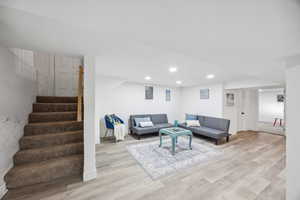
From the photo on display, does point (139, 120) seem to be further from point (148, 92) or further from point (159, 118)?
point (148, 92)

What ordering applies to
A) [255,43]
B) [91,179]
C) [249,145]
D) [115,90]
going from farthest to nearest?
[115,90]
[249,145]
[91,179]
[255,43]

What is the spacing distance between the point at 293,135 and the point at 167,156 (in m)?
2.17

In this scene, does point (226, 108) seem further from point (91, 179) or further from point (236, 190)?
point (91, 179)

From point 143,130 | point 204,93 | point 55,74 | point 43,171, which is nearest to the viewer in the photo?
point 43,171

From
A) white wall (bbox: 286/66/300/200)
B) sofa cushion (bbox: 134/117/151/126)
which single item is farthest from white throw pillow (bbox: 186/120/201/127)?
white wall (bbox: 286/66/300/200)

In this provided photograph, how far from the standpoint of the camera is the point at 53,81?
359 centimetres

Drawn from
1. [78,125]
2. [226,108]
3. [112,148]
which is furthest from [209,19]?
[226,108]

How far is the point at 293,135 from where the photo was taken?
4.40ft

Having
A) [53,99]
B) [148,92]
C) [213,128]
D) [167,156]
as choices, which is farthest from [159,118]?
[53,99]

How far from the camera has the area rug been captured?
2.27m

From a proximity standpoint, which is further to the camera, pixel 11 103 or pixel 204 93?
pixel 204 93

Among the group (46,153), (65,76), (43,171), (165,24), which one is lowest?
(43,171)

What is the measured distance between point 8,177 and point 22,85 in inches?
61.1

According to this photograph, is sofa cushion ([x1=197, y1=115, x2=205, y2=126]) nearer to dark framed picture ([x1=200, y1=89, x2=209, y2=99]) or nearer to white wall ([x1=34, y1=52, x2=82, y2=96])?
dark framed picture ([x1=200, y1=89, x2=209, y2=99])
